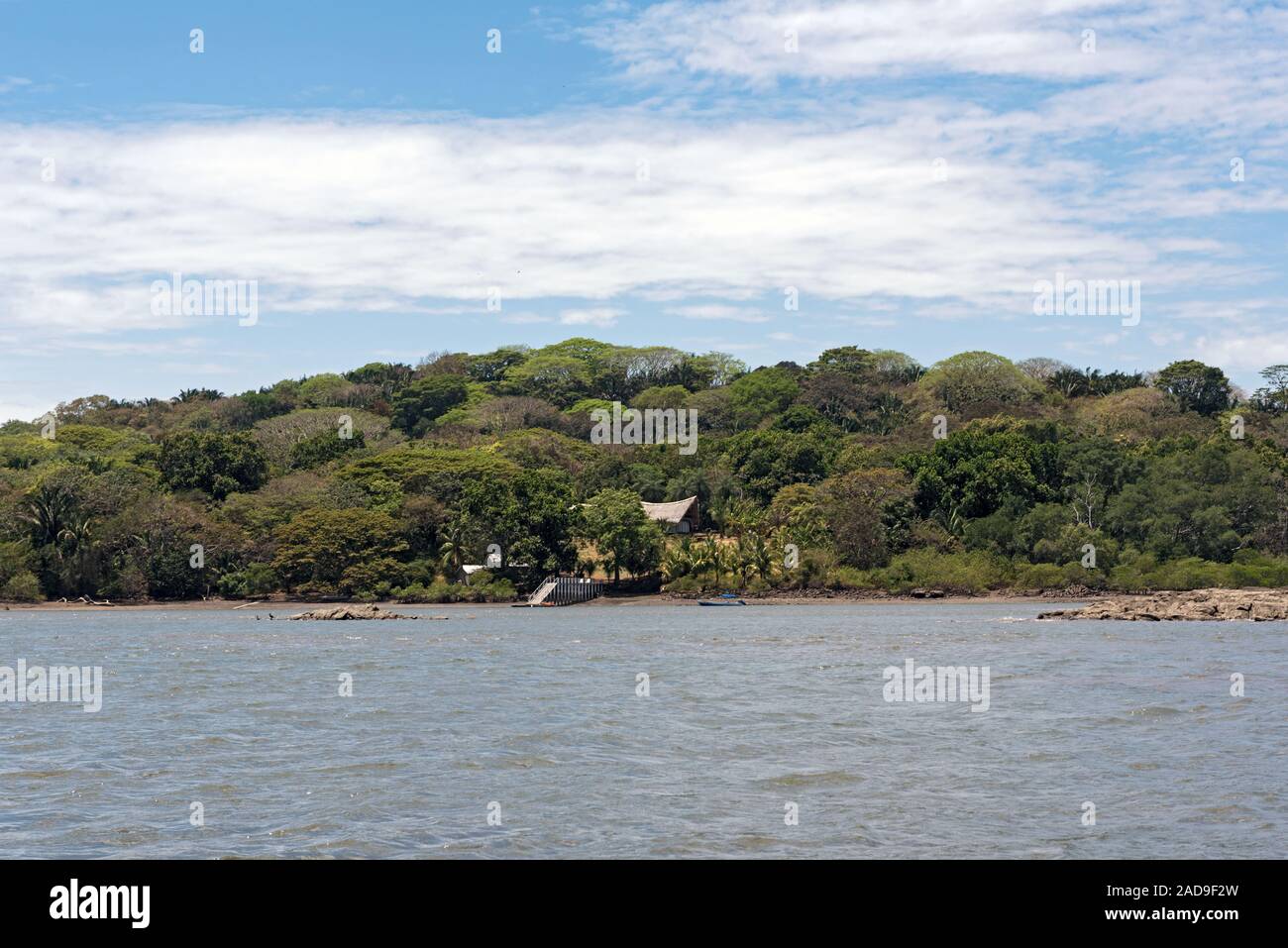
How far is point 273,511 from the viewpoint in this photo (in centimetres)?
6900

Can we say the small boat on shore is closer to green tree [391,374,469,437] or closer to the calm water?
the calm water

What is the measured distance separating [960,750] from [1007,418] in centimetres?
7000

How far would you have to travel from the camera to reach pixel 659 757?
1856 cm

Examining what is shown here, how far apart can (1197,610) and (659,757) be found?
123 feet

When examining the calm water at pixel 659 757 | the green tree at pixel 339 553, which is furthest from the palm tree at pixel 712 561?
the calm water at pixel 659 757

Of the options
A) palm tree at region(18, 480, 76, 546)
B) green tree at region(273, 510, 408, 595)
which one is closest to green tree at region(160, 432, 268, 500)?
palm tree at region(18, 480, 76, 546)

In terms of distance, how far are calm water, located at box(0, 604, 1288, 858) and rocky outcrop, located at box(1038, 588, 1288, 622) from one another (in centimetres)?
1274

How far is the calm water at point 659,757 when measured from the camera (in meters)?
13.6

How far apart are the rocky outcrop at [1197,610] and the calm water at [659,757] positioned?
12.7 meters

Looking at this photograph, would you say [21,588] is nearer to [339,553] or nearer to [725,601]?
[339,553]

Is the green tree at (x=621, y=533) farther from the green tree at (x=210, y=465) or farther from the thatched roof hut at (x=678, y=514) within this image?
the green tree at (x=210, y=465)
